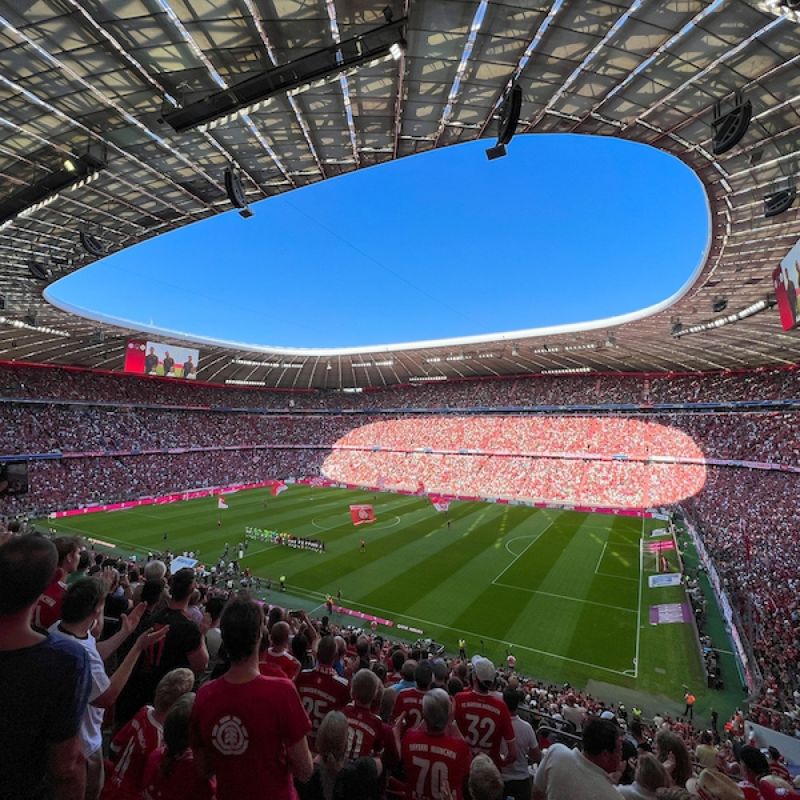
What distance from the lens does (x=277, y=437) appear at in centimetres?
6388

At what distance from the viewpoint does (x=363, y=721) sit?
157 inches

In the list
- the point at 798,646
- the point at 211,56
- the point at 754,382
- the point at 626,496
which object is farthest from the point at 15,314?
the point at 754,382

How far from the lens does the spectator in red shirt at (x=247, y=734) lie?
250 cm

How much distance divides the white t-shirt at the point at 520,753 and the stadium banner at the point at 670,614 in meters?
17.3

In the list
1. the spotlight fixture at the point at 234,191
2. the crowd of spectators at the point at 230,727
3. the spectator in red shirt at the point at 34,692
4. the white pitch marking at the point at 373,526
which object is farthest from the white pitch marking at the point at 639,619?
the spotlight fixture at the point at 234,191

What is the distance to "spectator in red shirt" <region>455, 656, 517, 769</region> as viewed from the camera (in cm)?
477

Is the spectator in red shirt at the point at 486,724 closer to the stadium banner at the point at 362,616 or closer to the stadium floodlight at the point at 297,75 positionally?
the stadium floodlight at the point at 297,75

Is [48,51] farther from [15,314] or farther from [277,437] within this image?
[277,437]

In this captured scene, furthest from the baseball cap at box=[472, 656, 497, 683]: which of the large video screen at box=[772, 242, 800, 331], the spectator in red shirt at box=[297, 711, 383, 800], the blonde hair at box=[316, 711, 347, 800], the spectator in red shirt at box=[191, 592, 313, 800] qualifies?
the large video screen at box=[772, 242, 800, 331]

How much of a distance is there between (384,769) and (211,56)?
39.1 ft

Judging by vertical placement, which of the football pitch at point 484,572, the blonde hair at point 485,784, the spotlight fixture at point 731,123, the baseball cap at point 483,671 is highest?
the spotlight fixture at point 731,123

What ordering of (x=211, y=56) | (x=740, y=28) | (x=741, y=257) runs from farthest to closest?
1. (x=741, y=257)
2. (x=211, y=56)
3. (x=740, y=28)

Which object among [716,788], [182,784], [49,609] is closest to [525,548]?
[716,788]

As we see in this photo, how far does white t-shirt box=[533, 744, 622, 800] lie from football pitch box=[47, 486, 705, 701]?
1430cm
